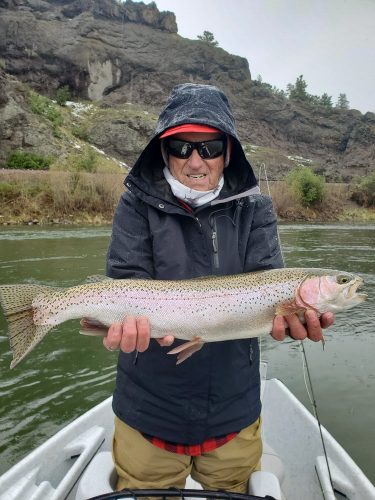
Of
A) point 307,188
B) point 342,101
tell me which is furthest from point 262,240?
point 342,101

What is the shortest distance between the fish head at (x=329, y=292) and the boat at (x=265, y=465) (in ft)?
3.34

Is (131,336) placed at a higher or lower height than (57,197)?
higher

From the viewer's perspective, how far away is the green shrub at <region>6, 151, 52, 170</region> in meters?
40.2

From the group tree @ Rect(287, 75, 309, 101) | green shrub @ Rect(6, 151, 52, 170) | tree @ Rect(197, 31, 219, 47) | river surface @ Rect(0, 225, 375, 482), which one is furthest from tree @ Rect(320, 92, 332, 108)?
river surface @ Rect(0, 225, 375, 482)

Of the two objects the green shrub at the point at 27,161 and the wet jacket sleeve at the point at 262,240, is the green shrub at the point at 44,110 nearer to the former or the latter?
the green shrub at the point at 27,161

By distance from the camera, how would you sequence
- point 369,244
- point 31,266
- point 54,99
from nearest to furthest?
point 31,266 → point 369,244 → point 54,99

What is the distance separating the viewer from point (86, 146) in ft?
173

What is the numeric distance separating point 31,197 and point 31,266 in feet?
52.8

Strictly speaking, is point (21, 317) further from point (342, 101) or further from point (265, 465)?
point (342, 101)

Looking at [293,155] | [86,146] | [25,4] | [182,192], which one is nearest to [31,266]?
[182,192]

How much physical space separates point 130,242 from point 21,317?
835 mm

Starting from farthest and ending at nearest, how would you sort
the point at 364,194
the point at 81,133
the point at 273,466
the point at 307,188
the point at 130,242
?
the point at 81,133, the point at 364,194, the point at 307,188, the point at 273,466, the point at 130,242

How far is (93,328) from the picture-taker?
2461 mm

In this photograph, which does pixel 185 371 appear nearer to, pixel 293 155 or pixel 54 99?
pixel 54 99
